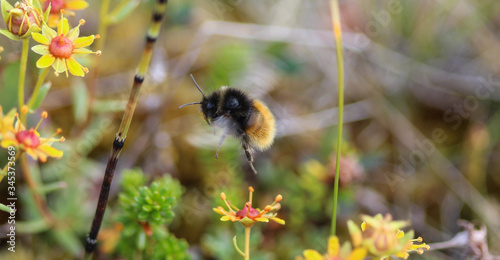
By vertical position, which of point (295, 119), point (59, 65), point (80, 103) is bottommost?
point (59, 65)

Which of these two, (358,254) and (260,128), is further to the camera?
(260,128)

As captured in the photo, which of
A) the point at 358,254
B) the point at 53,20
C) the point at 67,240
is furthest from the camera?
the point at 67,240

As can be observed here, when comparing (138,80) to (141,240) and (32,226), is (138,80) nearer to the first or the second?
(141,240)

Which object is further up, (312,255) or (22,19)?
(22,19)

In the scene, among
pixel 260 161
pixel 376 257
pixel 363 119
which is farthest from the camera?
pixel 363 119

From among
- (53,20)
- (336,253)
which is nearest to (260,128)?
(336,253)

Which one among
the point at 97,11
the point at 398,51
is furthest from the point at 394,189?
the point at 97,11

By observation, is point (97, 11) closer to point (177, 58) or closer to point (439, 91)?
point (177, 58)
